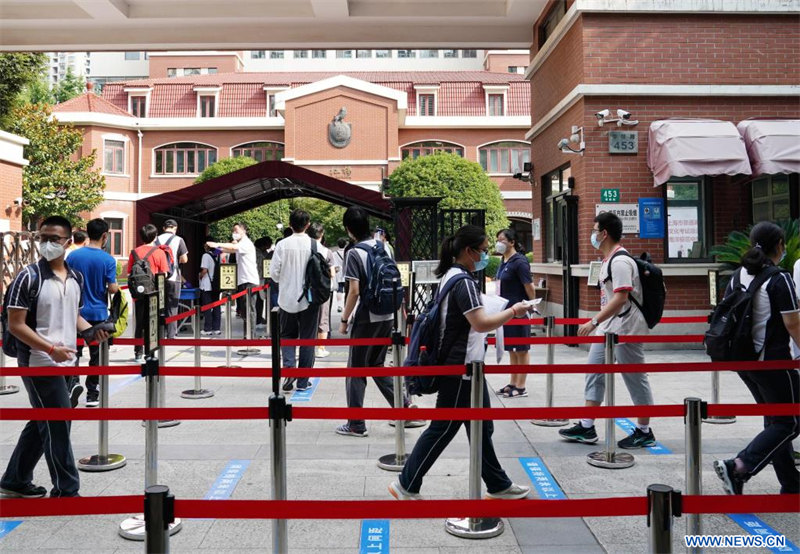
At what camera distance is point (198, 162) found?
143ft

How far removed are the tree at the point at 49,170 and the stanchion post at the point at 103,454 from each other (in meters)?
31.5

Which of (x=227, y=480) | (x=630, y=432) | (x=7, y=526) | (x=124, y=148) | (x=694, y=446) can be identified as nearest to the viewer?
(x=694, y=446)

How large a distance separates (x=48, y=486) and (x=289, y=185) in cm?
1333

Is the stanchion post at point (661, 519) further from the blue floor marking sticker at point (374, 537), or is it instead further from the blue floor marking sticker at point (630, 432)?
the blue floor marking sticker at point (630, 432)

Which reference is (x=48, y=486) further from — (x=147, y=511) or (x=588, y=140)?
(x=588, y=140)

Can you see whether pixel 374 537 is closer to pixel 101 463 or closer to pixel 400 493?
pixel 400 493

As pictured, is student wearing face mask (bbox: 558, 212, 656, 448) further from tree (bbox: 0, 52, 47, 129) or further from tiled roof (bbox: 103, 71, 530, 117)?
tiled roof (bbox: 103, 71, 530, 117)

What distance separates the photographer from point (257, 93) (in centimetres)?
4591

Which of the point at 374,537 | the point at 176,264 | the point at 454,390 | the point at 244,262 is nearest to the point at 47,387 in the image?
the point at 374,537

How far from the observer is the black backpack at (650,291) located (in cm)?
583

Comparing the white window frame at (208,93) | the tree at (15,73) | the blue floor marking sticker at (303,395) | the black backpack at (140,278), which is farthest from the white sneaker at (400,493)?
the white window frame at (208,93)

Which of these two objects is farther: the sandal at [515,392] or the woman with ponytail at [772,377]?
the sandal at [515,392]

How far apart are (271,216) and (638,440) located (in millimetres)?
34954

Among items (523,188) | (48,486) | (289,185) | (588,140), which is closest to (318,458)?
(48,486)
